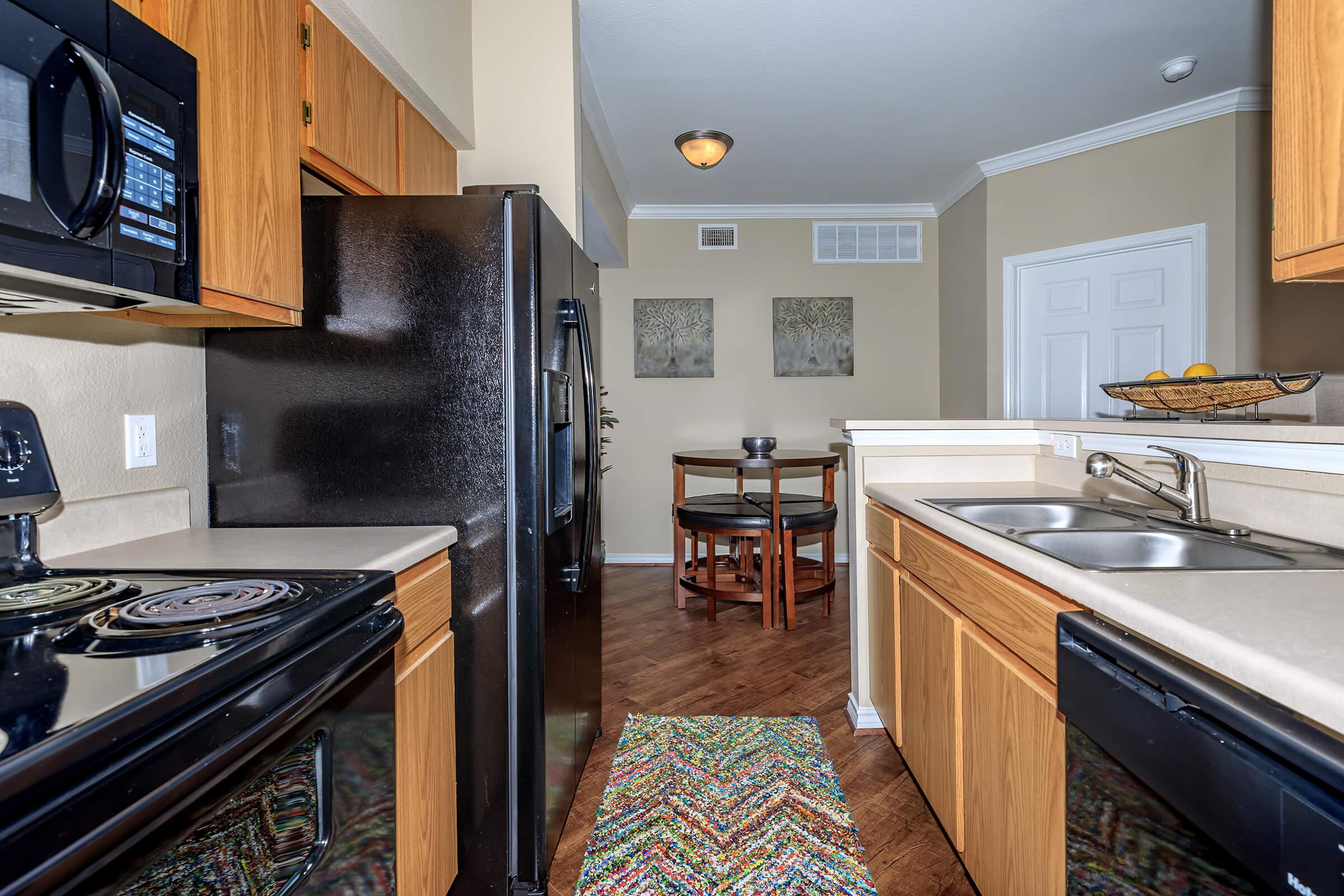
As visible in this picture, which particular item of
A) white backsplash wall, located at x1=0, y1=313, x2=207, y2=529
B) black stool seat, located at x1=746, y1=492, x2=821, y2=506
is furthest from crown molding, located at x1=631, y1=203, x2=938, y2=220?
white backsplash wall, located at x1=0, y1=313, x2=207, y2=529

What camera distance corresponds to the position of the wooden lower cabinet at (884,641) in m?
2.04

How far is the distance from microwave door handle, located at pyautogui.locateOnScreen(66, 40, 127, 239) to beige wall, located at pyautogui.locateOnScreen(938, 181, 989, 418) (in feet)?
14.8

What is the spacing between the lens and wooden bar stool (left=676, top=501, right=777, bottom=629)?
3580 millimetres

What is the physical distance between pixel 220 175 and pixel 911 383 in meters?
4.84

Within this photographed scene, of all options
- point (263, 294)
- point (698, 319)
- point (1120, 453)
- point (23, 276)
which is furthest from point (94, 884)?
point (698, 319)

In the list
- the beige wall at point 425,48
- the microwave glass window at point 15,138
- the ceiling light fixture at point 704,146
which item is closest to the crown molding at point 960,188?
the ceiling light fixture at point 704,146

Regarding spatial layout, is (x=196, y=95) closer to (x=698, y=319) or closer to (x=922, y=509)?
→ (x=922, y=509)

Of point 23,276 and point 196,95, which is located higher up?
point 196,95

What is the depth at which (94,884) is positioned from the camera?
1.91 ft

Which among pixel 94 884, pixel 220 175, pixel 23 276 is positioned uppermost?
pixel 220 175

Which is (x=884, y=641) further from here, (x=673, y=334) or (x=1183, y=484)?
(x=673, y=334)

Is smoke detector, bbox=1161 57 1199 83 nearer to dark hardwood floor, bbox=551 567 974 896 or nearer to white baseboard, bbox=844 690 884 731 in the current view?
dark hardwood floor, bbox=551 567 974 896

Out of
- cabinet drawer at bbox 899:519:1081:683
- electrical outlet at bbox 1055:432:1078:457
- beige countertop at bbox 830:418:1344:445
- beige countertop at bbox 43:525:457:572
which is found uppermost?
beige countertop at bbox 830:418:1344:445

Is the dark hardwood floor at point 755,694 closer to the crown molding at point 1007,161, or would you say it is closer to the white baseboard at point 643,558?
the white baseboard at point 643,558
